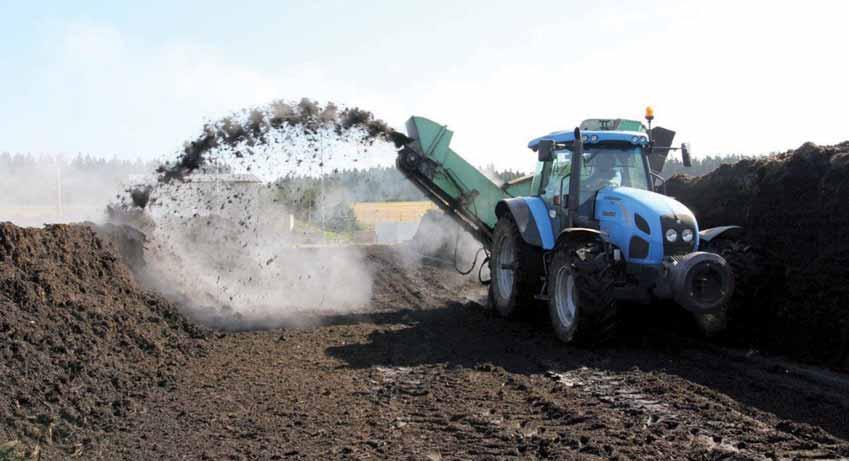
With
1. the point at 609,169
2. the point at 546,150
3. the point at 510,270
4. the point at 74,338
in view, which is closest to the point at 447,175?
the point at 510,270

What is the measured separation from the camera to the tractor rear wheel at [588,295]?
8.43 meters

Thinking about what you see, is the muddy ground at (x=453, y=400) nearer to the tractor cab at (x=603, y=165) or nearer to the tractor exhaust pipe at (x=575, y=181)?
the tractor exhaust pipe at (x=575, y=181)

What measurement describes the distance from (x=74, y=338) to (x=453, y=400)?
3.63 meters

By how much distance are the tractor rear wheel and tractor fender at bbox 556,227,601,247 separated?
0.08 metres

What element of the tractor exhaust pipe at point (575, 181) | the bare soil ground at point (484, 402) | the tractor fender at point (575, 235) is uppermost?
the tractor exhaust pipe at point (575, 181)

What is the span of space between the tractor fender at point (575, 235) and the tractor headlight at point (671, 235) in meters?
0.76

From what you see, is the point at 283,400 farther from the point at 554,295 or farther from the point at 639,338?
the point at 639,338

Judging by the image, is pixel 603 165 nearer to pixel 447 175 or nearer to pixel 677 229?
pixel 677 229

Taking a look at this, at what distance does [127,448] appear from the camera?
5.67 m

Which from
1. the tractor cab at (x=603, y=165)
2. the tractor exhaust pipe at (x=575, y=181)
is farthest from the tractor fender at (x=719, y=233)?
the tractor exhaust pipe at (x=575, y=181)

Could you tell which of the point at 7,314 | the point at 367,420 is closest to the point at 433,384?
the point at 367,420

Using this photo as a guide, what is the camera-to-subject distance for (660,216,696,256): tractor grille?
8.66m

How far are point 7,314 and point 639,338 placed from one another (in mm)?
6768

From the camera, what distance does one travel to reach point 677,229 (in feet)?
28.6
